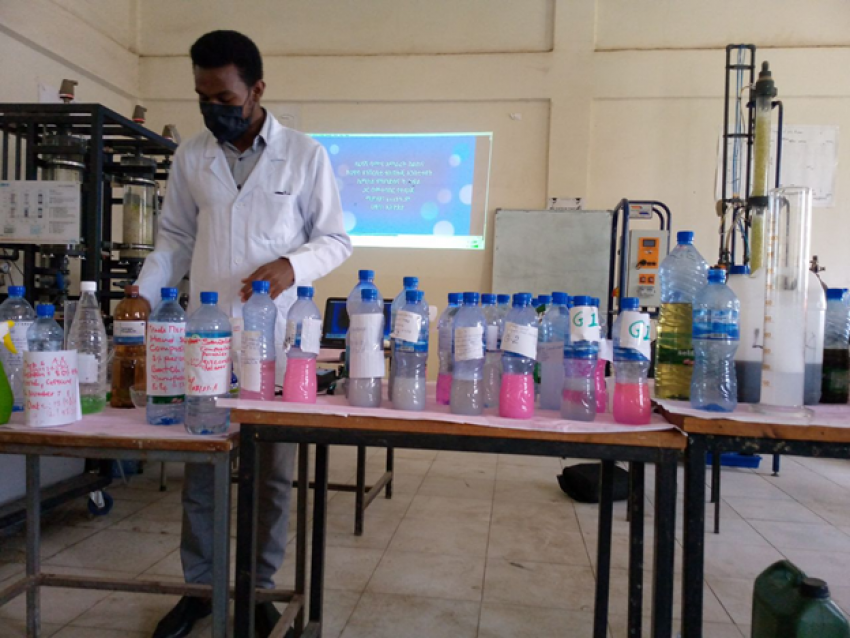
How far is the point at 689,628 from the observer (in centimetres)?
108

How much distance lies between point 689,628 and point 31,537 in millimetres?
1621

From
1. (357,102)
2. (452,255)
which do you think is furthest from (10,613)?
(357,102)

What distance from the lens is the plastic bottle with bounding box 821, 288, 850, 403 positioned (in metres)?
1.38

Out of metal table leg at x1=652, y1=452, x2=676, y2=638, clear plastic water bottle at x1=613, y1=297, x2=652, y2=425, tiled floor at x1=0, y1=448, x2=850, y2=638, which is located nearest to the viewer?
metal table leg at x1=652, y1=452, x2=676, y2=638

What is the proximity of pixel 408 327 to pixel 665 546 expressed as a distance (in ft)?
2.11

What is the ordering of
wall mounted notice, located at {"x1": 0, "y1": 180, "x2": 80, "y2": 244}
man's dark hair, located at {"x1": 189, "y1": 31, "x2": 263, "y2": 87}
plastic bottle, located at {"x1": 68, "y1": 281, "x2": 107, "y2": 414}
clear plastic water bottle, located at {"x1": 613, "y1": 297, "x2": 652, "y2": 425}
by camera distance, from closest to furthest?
clear plastic water bottle, located at {"x1": 613, "y1": 297, "x2": 652, "y2": 425} → plastic bottle, located at {"x1": 68, "y1": 281, "x2": 107, "y2": 414} → man's dark hair, located at {"x1": 189, "y1": 31, "x2": 263, "y2": 87} → wall mounted notice, located at {"x1": 0, "y1": 180, "x2": 80, "y2": 244}

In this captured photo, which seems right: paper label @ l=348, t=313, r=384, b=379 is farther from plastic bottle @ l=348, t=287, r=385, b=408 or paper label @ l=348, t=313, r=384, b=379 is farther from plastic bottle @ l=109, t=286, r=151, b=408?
plastic bottle @ l=109, t=286, r=151, b=408

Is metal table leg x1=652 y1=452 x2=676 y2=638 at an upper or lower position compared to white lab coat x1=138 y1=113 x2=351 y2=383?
lower

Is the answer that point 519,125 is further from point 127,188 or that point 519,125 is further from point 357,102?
point 127,188

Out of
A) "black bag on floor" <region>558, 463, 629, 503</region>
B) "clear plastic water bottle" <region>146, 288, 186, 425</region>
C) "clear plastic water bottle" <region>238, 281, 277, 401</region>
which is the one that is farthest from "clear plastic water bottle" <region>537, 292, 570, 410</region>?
"black bag on floor" <region>558, 463, 629, 503</region>

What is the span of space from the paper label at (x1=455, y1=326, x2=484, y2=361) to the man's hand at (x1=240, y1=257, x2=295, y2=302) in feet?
1.76

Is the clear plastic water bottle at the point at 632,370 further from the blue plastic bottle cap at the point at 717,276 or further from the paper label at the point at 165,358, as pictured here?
the paper label at the point at 165,358

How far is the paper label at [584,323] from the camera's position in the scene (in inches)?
48.1

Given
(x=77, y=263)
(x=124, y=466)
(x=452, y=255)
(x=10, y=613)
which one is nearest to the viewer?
(x=10, y=613)
